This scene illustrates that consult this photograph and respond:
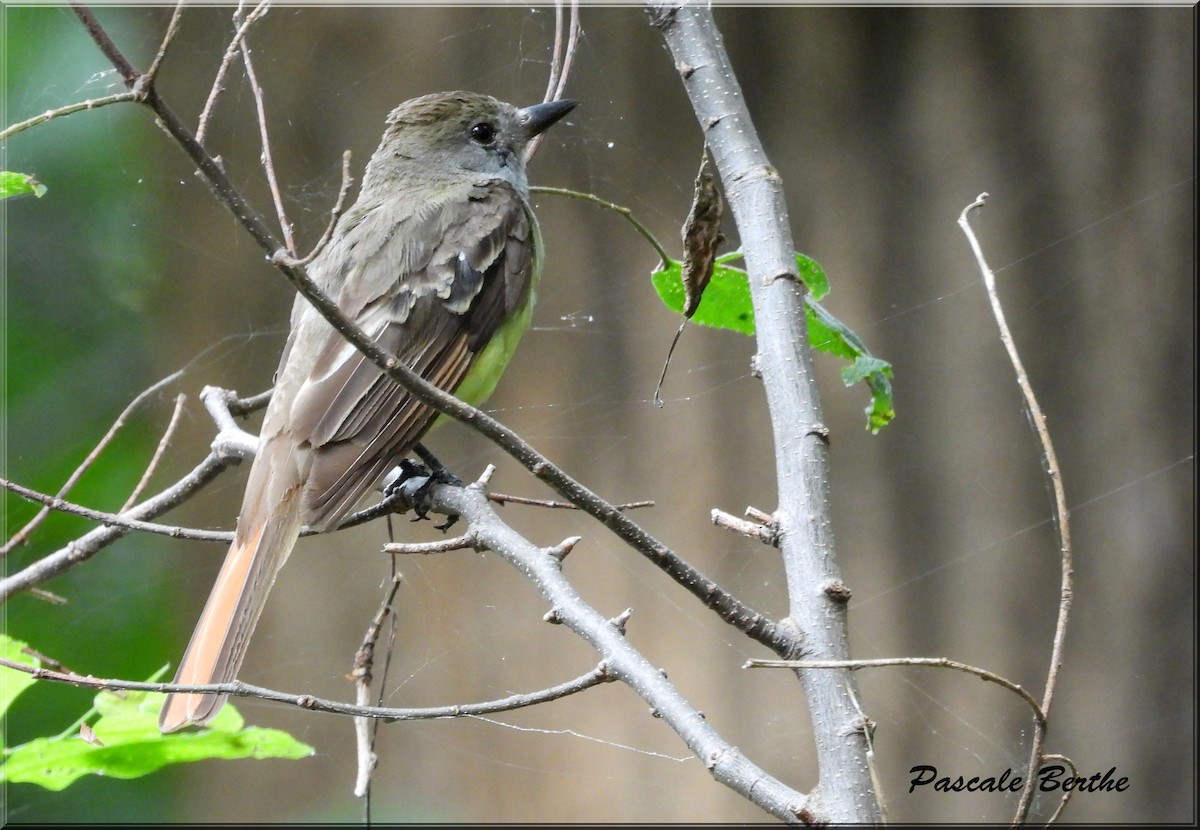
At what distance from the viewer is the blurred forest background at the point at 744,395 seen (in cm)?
354

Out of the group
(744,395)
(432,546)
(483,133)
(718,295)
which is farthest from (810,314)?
(744,395)

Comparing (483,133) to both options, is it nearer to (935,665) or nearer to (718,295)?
(718,295)

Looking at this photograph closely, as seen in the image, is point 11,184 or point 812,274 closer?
point 11,184

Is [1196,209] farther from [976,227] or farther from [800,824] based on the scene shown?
[800,824]

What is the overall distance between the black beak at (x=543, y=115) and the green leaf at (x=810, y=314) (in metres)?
0.92

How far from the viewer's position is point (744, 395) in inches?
145

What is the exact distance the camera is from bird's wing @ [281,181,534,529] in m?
2.19

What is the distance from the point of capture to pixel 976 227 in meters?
3.65

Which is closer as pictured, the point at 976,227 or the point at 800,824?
the point at 800,824

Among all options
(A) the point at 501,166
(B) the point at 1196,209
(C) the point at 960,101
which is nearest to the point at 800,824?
(A) the point at 501,166

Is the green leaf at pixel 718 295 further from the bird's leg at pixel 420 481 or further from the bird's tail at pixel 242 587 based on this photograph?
the bird's tail at pixel 242 587

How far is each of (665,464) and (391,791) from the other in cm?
158

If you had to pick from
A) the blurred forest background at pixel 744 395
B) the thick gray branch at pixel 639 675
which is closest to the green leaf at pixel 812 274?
the thick gray branch at pixel 639 675

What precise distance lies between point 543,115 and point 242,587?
57.1 inches
